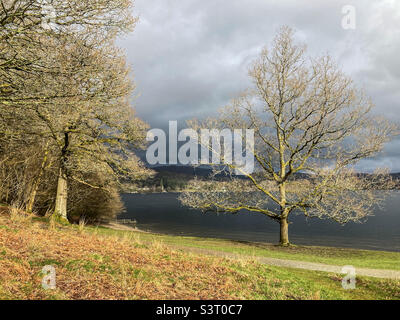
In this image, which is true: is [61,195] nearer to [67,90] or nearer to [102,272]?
[67,90]

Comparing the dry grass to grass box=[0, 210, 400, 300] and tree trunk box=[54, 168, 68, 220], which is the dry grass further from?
tree trunk box=[54, 168, 68, 220]

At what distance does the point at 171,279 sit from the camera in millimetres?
6793

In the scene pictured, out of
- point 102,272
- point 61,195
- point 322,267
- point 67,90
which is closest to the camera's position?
point 102,272

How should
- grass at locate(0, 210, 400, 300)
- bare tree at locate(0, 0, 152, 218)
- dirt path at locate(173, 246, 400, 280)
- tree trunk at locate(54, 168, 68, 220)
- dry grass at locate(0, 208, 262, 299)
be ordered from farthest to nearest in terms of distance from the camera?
tree trunk at locate(54, 168, 68, 220)
dirt path at locate(173, 246, 400, 280)
bare tree at locate(0, 0, 152, 218)
grass at locate(0, 210, 400, 300)
dry grass at locate(0, 208, 262, 299)

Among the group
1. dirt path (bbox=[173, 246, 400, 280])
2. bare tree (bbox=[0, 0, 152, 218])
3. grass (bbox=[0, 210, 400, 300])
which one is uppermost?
bare tree (bbox=[0, 0, 152, 218])

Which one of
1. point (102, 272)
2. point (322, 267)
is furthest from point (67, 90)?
point (322, 267)

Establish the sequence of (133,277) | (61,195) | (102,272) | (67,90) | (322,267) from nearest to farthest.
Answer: (133,277) → (102,272) → (67,90) → (322,267) → (61,195)

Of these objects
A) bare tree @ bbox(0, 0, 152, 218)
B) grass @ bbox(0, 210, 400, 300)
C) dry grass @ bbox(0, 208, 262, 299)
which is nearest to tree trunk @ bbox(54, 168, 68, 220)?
bare tree @ bbox(0, 0, 152, 218)

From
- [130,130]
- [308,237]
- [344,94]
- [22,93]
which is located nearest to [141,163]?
[130,130]

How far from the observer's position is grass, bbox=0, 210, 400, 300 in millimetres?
5660

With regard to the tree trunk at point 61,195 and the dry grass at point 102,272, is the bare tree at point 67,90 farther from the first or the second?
the dry grass at point 102,272

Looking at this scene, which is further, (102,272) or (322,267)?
(322,267)

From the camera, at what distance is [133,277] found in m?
6.49
